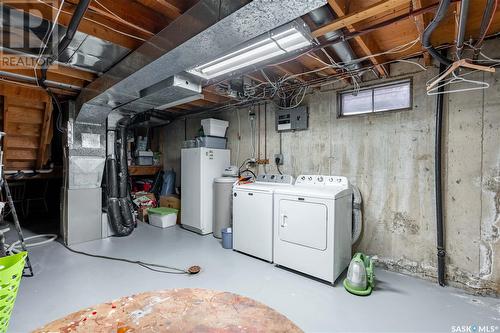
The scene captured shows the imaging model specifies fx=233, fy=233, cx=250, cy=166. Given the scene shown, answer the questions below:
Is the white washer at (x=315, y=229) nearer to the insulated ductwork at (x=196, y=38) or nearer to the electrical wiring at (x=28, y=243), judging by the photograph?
the insulated ductwork at (x=196, y=38)

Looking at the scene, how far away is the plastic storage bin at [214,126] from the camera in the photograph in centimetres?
424

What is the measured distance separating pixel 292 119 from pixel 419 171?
5.74ft

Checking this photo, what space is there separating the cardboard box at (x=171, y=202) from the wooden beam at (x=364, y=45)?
162 inches

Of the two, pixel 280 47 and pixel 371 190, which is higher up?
pixel 280 47

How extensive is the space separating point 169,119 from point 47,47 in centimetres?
317

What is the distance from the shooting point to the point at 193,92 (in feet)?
8.78

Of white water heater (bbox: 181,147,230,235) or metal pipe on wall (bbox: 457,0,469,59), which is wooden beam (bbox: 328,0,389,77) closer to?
metal pipe on wall (bbox: 457,0,469,59)

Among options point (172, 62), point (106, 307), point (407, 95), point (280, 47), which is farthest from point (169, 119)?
point (106, 307)

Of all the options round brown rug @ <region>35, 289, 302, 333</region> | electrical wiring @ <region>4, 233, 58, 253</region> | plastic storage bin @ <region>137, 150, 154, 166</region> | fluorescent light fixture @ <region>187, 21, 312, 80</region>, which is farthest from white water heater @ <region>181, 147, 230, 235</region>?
round brown rug @ <region>35, 289, 302, 333</region>

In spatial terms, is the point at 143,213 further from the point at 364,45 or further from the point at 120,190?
the point at 364,45

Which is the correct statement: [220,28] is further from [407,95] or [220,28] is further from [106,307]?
[407,95]

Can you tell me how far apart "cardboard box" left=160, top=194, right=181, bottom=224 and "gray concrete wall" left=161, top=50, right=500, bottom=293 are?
2.75m

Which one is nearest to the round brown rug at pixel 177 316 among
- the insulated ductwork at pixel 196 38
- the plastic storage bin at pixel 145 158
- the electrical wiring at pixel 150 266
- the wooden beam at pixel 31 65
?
the insulated ductwork at pixel 196 38

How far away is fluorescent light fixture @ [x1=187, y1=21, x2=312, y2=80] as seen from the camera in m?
1.68
